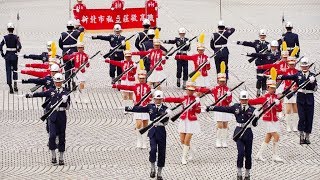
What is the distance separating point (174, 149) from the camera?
1018 inches

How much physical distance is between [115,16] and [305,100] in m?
17.7

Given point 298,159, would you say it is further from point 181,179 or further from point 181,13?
point 181,13

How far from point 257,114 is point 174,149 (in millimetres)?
3429

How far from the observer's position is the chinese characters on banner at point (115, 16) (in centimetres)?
4278


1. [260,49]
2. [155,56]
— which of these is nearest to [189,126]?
[155,56]

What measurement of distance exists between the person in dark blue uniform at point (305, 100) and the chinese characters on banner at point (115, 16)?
56.4 ft

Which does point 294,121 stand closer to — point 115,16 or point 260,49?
point 260,49

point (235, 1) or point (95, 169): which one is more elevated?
point (235, 1)

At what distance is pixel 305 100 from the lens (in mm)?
26469

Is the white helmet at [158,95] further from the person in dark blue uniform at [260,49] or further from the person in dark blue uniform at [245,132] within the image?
the person in dark blue uniform at [260,49]

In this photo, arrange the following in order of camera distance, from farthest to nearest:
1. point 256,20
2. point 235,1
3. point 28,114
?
point 235,1, point 256,20, point 28,114

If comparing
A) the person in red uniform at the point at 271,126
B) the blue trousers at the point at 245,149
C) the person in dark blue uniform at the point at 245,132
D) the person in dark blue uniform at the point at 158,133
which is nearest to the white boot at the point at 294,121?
the person in red uniform at the point at 271,126

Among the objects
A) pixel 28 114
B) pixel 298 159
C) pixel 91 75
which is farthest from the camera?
pixel 91 75

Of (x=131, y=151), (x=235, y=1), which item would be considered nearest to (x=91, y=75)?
(x=131, y=151)
